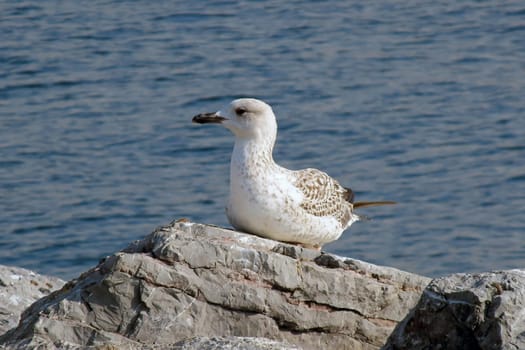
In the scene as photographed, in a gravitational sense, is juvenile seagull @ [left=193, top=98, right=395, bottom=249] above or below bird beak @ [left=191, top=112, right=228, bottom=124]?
below

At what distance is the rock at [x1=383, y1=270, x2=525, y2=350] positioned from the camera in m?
5.30

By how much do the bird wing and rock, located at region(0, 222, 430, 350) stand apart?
0.91 meters

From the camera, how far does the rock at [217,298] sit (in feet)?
20.7

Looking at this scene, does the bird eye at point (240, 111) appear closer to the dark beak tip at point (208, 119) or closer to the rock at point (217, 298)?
the dark beak tip at point (208, 119)

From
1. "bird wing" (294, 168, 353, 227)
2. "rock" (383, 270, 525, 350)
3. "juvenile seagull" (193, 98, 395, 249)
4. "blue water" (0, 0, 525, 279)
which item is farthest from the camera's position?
"blue water" (0, 0, 525, 279)

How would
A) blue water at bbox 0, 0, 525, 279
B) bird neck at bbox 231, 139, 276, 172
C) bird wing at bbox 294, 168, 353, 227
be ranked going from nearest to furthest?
bird neck at bbox 231, 139, 276, 172, bird wing at bbox 294, 168, 353, 227, blue water at bbox 0, 0, 525, 279

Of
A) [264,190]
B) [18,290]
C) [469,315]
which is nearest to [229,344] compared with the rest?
[469,315]

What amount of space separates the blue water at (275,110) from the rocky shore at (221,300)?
6.24m

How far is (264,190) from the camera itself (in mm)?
7457

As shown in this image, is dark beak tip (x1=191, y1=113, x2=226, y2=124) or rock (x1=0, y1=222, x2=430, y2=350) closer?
rock (x1=0, y1=222, x2=430, y2=350)

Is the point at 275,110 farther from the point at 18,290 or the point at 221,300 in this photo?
the point at 221,300

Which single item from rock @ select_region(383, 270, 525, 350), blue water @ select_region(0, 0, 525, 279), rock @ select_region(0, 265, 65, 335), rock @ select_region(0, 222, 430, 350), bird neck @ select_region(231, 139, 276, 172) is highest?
bird neck @ select_region(231, 139, 276, 172)

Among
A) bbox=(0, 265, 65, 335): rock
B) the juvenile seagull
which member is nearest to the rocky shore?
the juvenile seagull

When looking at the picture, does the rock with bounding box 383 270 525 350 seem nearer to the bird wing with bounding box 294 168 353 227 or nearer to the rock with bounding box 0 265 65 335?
the bird wing with bounding box 294 168 353 227
